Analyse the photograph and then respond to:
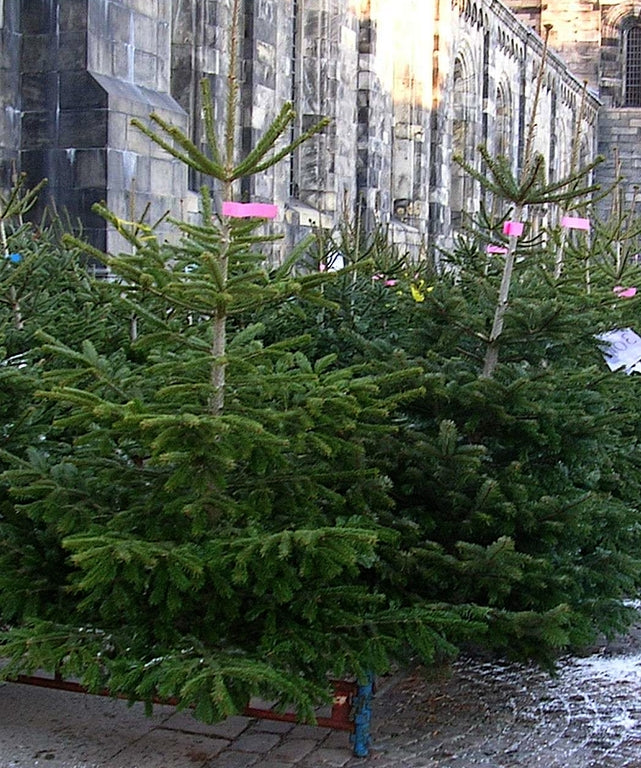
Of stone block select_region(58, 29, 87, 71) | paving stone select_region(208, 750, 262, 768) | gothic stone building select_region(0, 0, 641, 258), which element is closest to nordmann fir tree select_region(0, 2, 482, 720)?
paving stone select_region(208, 750, 262, 768)

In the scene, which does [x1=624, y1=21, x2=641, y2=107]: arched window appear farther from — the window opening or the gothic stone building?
the gothic stone building

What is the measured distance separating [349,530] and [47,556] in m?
1.24

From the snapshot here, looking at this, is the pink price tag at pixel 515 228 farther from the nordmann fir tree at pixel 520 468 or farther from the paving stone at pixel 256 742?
the paving stone at pixel 256 742

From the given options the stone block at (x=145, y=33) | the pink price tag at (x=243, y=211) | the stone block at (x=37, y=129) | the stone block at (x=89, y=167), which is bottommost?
the pink price tag at (x=243, y=211)

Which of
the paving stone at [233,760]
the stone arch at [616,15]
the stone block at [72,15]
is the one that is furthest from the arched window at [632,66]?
the paving stone at [233,760]

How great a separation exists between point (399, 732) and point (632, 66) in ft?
170

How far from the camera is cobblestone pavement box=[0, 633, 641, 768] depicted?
4930 millimetres

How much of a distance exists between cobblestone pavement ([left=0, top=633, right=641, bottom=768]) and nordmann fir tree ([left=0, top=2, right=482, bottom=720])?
38 cm

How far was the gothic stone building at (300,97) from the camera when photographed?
1334 cm

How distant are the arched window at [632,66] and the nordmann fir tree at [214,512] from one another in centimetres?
5097

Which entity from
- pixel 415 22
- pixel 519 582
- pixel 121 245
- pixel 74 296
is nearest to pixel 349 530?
pixel 519 582

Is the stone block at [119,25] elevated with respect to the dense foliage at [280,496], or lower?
elevated

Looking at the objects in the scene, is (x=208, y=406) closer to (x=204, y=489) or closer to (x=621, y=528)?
(x=204, y=489)

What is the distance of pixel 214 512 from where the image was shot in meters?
4.79
